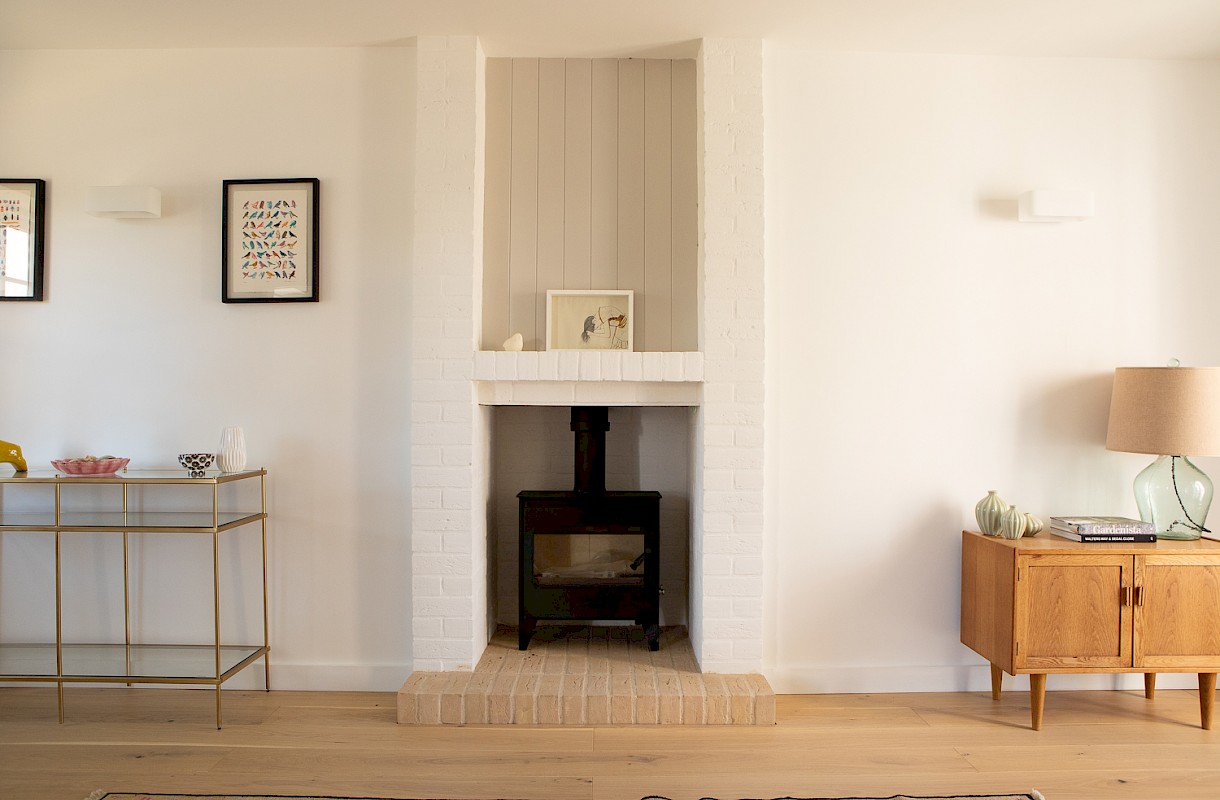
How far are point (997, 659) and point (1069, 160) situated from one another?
203 centimetres

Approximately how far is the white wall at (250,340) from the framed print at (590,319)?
2.18 feet

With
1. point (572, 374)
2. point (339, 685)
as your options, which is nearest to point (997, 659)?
point (572, 374)

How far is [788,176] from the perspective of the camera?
10.6ft

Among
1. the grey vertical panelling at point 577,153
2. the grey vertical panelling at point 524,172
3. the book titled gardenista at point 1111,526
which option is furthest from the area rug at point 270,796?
the grey vertical panelling at point 577,153

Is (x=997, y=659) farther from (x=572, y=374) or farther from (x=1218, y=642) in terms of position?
(x=572, y=374)

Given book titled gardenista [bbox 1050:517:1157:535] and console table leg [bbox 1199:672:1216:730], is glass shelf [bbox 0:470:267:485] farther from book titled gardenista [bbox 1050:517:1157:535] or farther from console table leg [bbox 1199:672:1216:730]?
console table leg [bbox 1199:672:1216:730]

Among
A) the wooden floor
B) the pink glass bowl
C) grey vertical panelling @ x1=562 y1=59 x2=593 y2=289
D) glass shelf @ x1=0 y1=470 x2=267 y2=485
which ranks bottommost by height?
the wooden floor

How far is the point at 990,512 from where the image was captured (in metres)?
3.03

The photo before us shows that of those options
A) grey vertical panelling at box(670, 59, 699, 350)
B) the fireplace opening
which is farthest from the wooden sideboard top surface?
grey vertical panelling at box(670, 59, 699, 350)

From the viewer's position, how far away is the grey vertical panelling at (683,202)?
132 inches

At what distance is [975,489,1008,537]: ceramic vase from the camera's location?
9.91 feet

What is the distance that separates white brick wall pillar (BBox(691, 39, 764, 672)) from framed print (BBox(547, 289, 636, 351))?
1.15 feet

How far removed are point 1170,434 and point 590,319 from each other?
2217mm

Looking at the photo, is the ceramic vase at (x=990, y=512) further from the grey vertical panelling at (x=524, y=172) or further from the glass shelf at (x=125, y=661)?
the glass shelf at (x=125, y=661)
